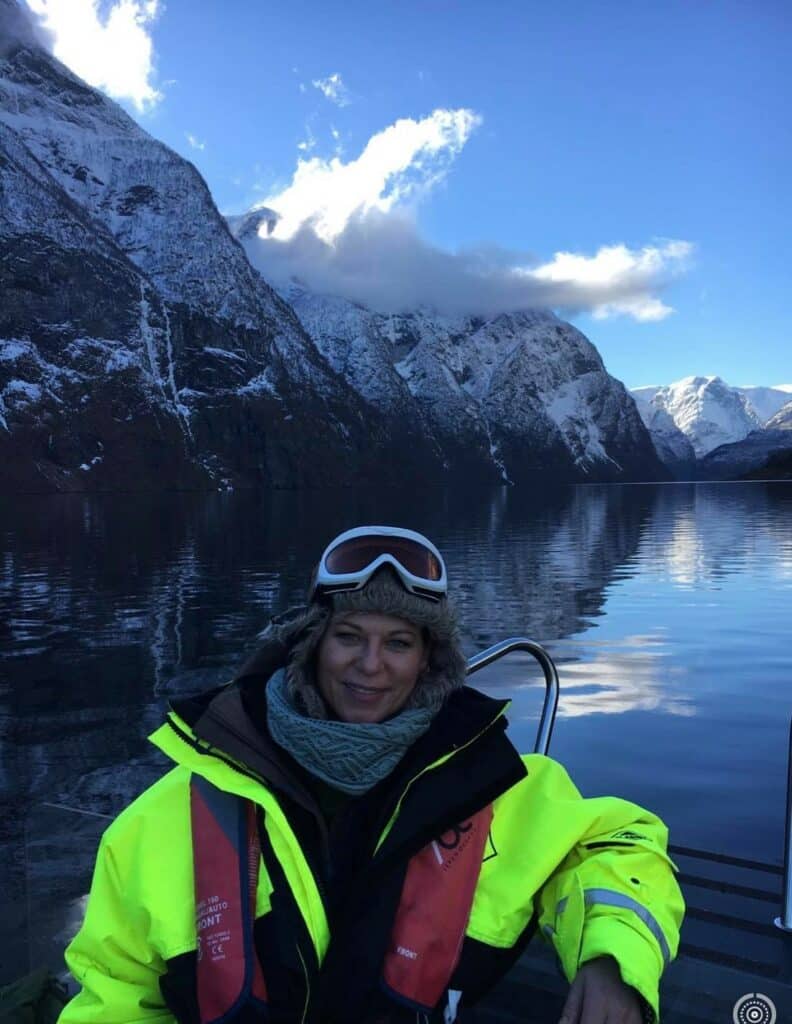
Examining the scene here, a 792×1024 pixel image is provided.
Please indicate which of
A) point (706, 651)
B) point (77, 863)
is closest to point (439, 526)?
point (706, 651)

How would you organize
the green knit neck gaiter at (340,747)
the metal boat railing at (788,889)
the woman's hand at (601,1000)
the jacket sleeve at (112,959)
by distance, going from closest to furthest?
the woman's hand at (601,1000) < the jacket sleeve at (112,959) < the green knit neck gaiter at (340,747) < the metal boat railing at (788,889)

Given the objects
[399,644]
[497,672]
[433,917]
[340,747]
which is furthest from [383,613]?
[497,672]

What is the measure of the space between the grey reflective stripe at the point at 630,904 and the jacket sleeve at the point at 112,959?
1.45 m

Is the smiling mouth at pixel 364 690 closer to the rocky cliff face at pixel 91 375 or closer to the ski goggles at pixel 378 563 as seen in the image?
the ski goggles at pixel 378 563

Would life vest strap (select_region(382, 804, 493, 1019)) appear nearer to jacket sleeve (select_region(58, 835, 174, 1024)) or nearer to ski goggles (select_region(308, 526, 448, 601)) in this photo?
jacket sleeve (select_region(58, 835, 174, 1024))

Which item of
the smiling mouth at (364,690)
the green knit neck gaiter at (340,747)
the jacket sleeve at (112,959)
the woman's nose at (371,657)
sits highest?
the woman's nose at (371,657)

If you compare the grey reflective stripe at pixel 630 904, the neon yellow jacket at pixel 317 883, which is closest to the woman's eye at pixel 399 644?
the neon yellow jacket at pixel 317 883

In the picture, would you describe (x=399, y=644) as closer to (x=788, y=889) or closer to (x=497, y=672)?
(x=788, y=889)

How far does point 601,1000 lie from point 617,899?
0.31 meters

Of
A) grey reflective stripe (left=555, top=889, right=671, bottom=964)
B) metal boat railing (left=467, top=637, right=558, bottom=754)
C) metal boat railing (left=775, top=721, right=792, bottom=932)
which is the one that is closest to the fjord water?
grey reflective stripe (left=555, top=889, right=671, bottom=964)

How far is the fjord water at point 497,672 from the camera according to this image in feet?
25.5

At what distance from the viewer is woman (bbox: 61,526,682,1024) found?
8.51 feet

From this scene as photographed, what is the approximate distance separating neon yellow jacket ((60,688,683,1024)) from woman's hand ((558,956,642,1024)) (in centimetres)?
10

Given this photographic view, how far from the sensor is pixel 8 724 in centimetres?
1220
